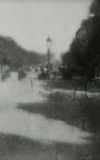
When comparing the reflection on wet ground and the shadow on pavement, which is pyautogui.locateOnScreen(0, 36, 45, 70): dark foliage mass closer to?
the reflection on wet ground

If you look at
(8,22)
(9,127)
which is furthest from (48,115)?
(8,22)

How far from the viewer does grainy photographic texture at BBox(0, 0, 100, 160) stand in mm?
2010

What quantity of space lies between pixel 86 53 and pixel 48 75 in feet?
1.06

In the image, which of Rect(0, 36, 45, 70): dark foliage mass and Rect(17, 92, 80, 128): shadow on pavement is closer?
Rect(17, 92, 80, 128): shadow on pavement

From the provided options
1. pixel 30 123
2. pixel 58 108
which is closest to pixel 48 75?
pixel 58 108

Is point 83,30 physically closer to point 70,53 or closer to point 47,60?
point 70,53

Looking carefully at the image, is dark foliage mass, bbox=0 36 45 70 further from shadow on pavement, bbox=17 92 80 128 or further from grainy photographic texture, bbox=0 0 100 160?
shadow on pavement, bbox=17 92 80 128

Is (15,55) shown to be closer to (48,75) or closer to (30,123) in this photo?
(48,75)

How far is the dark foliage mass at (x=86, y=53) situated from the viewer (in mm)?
2082

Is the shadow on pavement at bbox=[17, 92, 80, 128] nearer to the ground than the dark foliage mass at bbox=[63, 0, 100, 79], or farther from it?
nearer to the ground

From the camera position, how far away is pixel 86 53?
2102 mm

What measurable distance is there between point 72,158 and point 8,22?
1.09 metres

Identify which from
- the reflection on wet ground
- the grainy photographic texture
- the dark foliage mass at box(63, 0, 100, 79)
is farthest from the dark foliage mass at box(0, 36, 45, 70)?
the dark foliage mass at box(63, 0, 100, 79)

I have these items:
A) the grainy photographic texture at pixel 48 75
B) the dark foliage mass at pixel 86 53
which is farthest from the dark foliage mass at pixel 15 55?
the dark foliage mass at pixel 86 53
